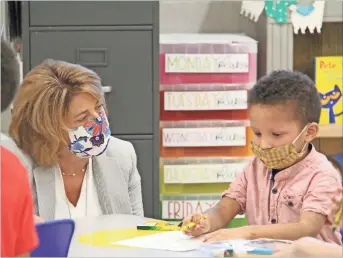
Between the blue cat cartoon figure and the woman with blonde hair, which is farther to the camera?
the blue cat cartoon figure

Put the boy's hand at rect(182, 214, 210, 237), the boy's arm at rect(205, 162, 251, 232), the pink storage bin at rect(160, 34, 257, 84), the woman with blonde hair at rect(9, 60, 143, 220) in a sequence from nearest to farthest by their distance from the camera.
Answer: the boy's hand at rect(182, 214, 210, 237), the boy's arm at rect(205, 162, 251, 232), the woman with blonde hair at rect(9, 60, 143, 220), the pink storage bin at rect(160, 34, 257, 84)

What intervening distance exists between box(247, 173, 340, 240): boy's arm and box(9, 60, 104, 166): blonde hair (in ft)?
1.78

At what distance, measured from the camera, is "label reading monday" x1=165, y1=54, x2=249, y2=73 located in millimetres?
2160

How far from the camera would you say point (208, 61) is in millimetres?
2172

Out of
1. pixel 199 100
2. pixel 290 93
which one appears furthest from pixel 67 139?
pixel 199 100

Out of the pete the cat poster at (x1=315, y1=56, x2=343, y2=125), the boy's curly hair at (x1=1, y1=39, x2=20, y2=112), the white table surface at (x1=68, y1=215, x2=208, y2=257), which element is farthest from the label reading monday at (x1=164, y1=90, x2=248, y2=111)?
the boy's curly hair at (x1=1, y1=39, x2=20, y2=112)

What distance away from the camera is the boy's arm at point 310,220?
115 centimetres

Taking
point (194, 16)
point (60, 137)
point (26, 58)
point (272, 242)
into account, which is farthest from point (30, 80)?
point (194, 16)

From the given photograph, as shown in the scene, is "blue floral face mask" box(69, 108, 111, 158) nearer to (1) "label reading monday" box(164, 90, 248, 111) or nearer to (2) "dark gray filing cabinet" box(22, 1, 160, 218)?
(2) "dark gray filing cabinet" box(22, 1, 160, 218)

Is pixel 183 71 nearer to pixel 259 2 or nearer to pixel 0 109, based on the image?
pixel 259 2

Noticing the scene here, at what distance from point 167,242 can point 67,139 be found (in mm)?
497

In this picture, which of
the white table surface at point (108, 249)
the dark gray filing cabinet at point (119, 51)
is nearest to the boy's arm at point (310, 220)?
the white table surface at point (108, 249)

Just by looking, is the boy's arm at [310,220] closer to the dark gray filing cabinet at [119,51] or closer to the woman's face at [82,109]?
the woman's face at [82,109]

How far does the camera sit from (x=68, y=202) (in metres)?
1.55
